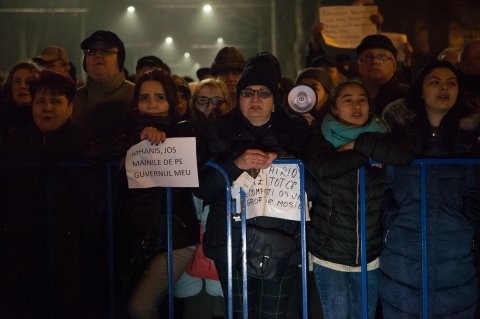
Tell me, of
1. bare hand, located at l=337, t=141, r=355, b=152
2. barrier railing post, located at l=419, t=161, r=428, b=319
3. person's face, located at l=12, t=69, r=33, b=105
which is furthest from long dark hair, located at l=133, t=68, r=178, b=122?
barrier railing post, located at l=419, t=161, r=428, b=319

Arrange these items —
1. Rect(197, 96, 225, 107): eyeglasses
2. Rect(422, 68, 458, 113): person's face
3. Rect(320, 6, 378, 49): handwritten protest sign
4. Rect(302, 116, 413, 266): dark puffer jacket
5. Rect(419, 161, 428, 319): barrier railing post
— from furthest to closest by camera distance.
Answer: Rect(320, 6, 378, 49): handwritten protest sign < Rect(197, 96, 225, 107): eyeglasses < Rect(422, 68, 458, 113): person's face < Rect(419, 161, 428, 319): barrier railing post < Rect(302, 116, 413, 266): dark puffer jacket

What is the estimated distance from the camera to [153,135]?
12.7ft

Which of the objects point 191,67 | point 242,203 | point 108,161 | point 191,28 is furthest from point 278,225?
point 191,67

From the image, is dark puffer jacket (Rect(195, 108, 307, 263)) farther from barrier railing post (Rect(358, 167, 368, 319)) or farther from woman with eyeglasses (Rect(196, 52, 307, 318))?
barrier railing post (Rect(358, 167, 368, 319))

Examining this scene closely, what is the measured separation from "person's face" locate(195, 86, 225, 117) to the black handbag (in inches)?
64.0

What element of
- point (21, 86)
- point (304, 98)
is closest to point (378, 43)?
point (304, 98)

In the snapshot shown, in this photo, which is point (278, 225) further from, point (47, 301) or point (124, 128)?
point (47, 301)

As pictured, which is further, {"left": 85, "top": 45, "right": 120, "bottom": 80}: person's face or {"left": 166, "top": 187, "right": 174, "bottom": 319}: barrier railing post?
{"left": 85, "top": 45, "right": 120, "bottom": 80}: person's face

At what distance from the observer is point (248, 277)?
12.6ft

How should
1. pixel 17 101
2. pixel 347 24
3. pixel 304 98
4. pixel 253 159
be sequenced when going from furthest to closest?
pixel 347 24, pixel 17 101, pixel 304 98, pixel 253 159

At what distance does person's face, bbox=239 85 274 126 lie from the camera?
12.7 ft

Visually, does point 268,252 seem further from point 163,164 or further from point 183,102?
point 183,102

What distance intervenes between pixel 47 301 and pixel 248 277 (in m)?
1.59

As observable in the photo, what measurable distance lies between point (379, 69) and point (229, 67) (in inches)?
68.2
